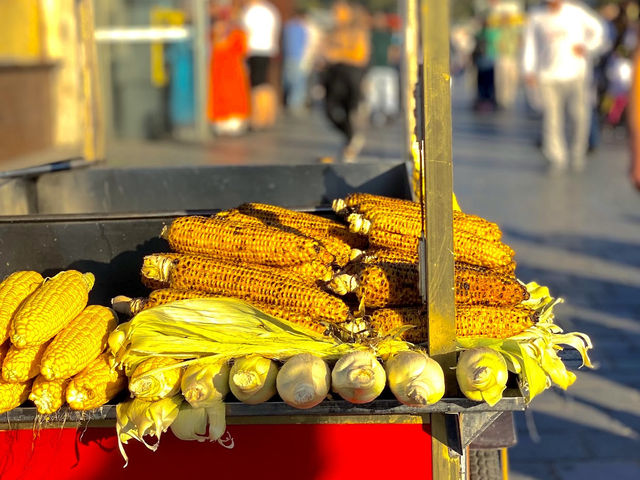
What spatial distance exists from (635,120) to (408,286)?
9.85 feet

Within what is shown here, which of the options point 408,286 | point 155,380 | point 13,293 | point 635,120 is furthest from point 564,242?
point 155,380

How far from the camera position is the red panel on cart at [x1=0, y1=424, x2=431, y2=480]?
114 inches

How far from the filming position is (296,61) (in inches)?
881

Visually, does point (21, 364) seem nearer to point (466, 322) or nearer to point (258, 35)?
point (466, 322)

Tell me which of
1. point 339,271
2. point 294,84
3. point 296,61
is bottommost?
point 339,271

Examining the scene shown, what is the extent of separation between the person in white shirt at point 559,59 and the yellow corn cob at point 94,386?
37.0 feet

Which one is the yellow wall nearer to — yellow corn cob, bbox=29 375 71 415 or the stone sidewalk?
the stone sidewalk

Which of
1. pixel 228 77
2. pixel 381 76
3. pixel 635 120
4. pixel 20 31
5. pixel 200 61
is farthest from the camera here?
pixel 381 76

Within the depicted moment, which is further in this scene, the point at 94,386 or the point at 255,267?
the point at 255,267

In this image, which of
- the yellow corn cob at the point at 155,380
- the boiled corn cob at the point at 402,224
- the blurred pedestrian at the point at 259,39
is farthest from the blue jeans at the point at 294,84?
the yellow corn cob at the point at 155,380

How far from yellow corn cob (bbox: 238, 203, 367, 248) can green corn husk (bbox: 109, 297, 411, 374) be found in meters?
0.56

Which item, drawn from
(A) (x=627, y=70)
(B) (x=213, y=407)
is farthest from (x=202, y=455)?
(A) (x=627, y=70)

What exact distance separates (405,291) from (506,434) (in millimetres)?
1048

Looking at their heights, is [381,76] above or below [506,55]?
below
